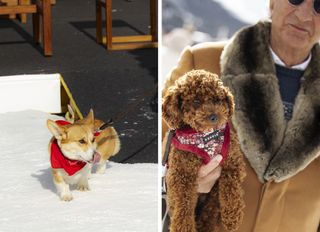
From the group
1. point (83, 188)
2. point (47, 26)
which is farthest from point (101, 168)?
point (47, 26)

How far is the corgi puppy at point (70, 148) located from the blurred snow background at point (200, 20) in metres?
2.06

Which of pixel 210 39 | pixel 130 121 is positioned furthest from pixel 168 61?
pixel 130 121

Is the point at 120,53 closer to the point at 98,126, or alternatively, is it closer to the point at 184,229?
the point at 98,126

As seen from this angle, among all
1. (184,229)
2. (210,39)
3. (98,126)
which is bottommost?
(98,126)

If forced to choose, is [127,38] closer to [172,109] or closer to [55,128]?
[55,128]

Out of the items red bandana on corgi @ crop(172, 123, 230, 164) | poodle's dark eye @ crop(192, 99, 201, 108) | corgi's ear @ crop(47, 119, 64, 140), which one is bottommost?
corgi's ear @ crop(47, 119, 64, 140)

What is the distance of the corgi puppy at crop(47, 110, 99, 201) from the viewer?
333 cm

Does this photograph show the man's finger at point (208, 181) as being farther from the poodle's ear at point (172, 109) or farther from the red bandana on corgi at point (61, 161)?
the red bandana on corgi at point (61, 161)

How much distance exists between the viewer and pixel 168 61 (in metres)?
1.21

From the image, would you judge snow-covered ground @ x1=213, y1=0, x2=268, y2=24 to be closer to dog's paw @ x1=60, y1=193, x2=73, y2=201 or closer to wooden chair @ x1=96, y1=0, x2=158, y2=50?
dog's paw @ x1=60, y1=193, x2=73, y2=201

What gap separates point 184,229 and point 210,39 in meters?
0.36

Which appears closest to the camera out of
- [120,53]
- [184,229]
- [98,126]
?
[184,229]

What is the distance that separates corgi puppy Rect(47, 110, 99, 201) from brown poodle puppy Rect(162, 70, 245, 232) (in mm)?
2044

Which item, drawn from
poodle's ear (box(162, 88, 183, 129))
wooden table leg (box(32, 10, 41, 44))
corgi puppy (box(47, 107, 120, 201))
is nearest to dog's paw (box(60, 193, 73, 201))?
corgi puppy (box(47, 107, 120, 201))
